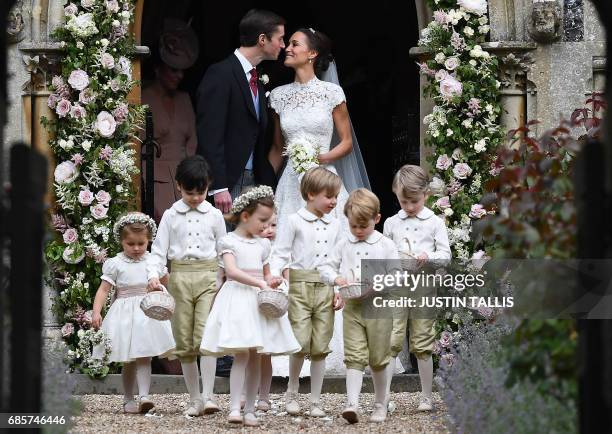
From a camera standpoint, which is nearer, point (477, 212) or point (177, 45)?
point (477, 212)

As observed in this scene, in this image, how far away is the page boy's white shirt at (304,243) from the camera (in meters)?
7.61

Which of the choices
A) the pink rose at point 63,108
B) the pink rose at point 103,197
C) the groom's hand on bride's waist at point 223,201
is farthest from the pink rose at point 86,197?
the groom's hand on bride's waist at point 223,201

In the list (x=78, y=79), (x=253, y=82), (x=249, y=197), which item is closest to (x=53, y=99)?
(x=78, y=79)

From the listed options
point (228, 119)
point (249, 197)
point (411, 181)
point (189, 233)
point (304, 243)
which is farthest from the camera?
point (228, 119)

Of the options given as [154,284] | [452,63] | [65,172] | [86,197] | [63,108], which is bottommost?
[154,284]

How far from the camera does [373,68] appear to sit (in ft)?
38.8

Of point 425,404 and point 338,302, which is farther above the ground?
point 338,302

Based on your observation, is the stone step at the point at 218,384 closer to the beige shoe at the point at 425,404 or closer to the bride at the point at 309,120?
the beige shoe at the point at 425,404

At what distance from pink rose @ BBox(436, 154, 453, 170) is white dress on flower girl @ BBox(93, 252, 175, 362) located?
2299 mm

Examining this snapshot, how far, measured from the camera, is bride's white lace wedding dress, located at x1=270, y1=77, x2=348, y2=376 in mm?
9414

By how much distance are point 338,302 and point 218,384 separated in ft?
6.20

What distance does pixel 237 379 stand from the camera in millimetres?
7242

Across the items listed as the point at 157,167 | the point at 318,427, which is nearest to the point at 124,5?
the point at 157,167

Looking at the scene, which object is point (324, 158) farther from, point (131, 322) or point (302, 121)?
point (131, 322)
